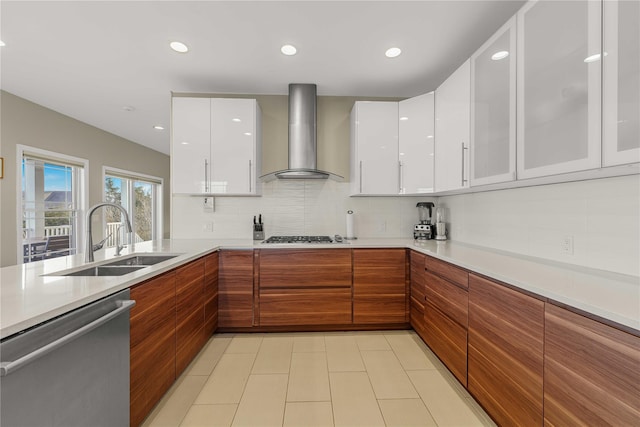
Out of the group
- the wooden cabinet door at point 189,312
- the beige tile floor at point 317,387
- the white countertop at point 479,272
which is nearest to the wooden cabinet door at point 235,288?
the beige tile floor at point 317,387

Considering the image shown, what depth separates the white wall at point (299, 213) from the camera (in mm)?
3090

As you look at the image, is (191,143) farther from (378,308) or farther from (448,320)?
(448,320)

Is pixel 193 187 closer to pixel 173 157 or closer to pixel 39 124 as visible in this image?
pixel 173 157

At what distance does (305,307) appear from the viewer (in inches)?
100

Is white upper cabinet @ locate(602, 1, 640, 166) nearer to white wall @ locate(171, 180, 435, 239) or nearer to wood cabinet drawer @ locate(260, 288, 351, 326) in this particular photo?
wood cabinet drawer @ locate(260, 288, 351, 326)

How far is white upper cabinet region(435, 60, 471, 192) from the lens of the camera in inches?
79.9

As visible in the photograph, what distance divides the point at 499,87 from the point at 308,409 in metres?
2.28

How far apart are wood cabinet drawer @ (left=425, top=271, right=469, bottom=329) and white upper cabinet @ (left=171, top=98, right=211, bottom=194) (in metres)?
2.28

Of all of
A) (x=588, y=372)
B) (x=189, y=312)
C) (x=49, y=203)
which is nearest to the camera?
(x=588, y=372)

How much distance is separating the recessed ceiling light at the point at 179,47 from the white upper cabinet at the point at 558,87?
7.71 feet

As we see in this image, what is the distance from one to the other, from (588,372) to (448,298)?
932 millimetres

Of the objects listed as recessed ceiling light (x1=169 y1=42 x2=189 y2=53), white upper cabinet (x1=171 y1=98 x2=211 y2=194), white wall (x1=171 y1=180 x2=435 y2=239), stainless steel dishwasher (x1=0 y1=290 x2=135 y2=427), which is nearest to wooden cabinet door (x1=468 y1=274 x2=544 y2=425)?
white wall (x1=171 y1=180 x2=435 y2=239)

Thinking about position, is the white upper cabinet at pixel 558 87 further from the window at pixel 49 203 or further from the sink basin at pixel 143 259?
the window at pixel 49 203

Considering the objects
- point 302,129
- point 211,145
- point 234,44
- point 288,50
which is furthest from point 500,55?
point 211,145
